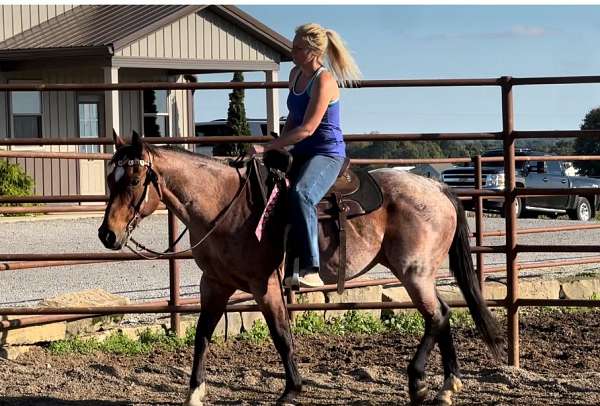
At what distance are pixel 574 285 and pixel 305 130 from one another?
6214 millimetres

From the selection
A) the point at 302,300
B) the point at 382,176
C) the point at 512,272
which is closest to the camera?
the point at 382,176

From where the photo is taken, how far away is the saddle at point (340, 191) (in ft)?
21.1

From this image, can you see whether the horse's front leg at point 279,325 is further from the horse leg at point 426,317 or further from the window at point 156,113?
the window at point 156,113

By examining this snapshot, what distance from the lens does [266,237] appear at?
6383 mm

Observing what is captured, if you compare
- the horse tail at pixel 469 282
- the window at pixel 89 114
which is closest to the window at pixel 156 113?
the window at pixel 89 114

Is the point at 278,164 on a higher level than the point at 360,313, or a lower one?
higher

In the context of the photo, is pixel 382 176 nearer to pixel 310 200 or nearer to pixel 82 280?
pixel 310 200

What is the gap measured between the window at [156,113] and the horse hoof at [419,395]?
58.3 feet

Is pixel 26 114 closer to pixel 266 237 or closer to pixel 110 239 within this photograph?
pixel 266 237

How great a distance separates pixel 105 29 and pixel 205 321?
55.7ft

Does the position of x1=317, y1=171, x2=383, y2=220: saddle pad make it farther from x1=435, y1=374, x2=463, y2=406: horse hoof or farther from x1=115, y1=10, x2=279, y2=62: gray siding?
x1=115, y1=10, x2=279, y2=62: gray siding

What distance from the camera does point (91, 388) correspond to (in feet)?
23.3

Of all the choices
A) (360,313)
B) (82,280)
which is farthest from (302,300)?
(82,280)

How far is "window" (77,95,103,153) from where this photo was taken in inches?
901
